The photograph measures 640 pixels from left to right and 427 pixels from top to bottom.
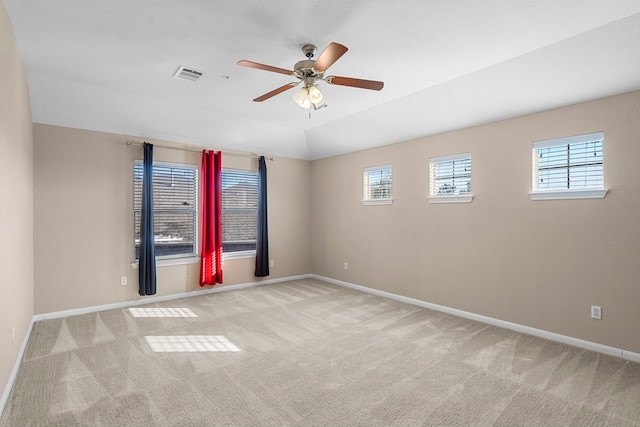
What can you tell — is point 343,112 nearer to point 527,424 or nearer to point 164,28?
point 164,28

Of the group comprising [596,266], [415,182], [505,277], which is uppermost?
[415,182]

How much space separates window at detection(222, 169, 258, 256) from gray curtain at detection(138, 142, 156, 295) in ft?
4.14

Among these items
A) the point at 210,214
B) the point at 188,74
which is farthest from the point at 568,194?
the point at 210,214

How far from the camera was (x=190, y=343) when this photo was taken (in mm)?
3482

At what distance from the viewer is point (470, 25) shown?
2545 mm

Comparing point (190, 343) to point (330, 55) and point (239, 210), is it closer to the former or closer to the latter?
point (239, 210)

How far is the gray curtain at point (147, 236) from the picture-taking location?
4.71 metres

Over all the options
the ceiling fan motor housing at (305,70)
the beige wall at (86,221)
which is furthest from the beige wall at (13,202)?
the ceiling fan motor housing at (305,70)

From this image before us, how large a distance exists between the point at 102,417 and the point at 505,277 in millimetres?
4144

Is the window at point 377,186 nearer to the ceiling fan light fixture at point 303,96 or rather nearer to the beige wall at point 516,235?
the beige wall at point 516,235

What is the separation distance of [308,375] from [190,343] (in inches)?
56.7

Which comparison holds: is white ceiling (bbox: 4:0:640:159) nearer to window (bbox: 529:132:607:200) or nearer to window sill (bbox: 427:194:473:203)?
window (bbox: 529:132:607:200)

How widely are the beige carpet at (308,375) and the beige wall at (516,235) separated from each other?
0.40m

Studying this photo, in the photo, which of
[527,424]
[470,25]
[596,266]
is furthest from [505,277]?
[470,25]
